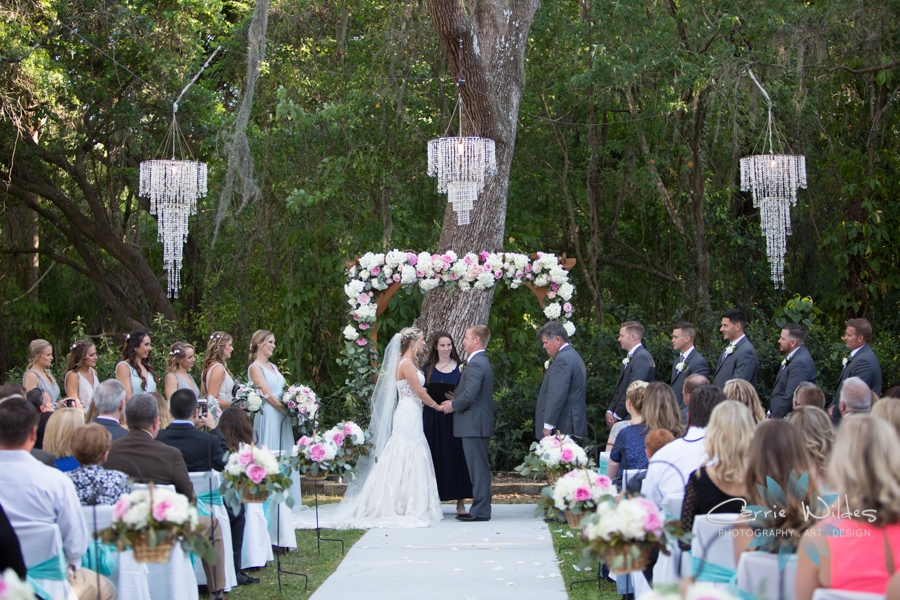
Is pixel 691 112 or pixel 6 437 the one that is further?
pixel 691 112

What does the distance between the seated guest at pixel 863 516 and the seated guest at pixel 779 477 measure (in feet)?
1.15

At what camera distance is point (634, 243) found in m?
15.7

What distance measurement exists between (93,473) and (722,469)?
2.83 m

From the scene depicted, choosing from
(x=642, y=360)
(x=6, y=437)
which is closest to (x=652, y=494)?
(x=6, y=437)

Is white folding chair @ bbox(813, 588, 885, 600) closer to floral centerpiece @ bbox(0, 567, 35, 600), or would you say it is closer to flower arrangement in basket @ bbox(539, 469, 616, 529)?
flower arrangement in basket @ bbox(539, 469, 616, 529)

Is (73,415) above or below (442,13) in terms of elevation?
below

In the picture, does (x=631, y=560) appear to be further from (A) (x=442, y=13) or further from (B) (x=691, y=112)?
(B) (x=691, y=112)

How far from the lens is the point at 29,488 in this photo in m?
3.85

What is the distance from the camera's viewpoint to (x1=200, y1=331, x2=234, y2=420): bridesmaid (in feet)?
25.4

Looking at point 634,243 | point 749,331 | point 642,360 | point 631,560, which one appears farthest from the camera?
point 634,243

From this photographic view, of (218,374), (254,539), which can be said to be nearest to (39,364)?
(218,374)

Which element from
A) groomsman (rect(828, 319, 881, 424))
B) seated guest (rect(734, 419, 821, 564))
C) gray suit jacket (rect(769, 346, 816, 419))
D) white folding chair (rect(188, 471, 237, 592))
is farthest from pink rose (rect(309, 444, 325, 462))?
groomsman (rect(828, 319, 881, 424))

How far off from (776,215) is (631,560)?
24.2 ft

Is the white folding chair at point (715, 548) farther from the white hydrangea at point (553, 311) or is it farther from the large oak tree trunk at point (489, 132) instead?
the large oak tree trunk at point (489, 132)
